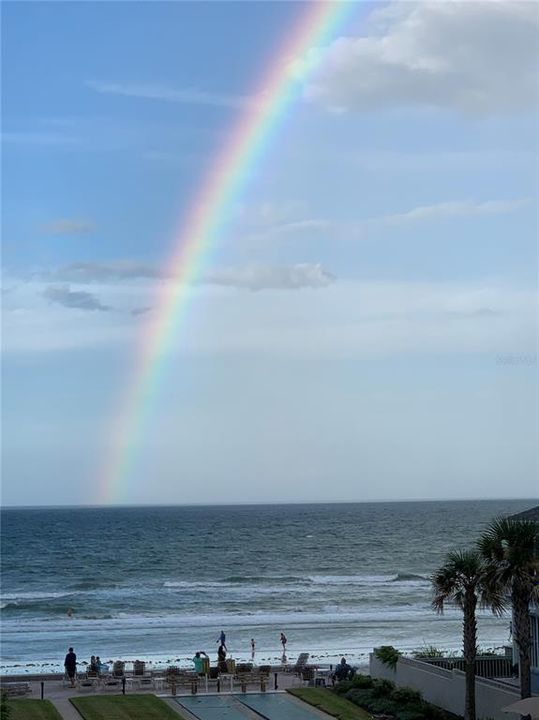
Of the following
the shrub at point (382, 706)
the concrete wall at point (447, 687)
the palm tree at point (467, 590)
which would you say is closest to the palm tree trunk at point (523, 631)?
the palm tree at point (467, 590)

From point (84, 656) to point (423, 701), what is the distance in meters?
22.7

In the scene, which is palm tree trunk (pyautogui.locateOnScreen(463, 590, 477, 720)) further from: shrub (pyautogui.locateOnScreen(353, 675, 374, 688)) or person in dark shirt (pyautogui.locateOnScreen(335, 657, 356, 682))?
person in dark shirt (pyautogui.locateOnScreen(335, 657, 356, 682))

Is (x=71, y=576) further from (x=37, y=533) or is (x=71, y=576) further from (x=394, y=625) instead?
(x=37, y=533)

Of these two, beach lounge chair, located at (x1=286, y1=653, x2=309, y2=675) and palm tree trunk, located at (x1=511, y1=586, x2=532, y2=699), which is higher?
palm tree trunk, located at (x1=511, y1=586, x2=532, y2=699)

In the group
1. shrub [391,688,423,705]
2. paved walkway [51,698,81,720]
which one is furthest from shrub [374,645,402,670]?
paved walkway [51,698,81,720]

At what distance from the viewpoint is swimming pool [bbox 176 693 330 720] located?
97.0 feet

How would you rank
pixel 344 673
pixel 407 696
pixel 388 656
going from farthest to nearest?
pixel 344 673, pixel 388 656, pixel 407 696

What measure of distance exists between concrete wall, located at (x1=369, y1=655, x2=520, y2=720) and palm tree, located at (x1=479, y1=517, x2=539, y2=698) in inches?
75.9

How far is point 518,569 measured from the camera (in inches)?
942

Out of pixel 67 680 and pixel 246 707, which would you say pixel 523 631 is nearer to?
pixel 246 707

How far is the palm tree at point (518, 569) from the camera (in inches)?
942

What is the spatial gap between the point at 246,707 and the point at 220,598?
4706 centimetres

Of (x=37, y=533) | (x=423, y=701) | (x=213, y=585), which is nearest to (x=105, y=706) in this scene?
(x=423, y=701)

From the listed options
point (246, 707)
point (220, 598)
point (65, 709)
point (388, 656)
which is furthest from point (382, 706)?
point (220, 598)
